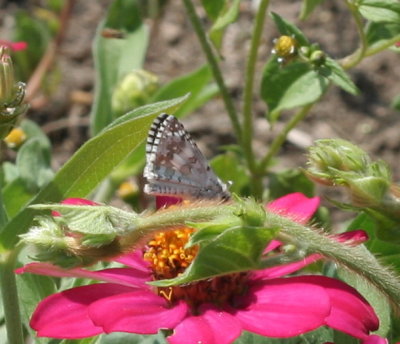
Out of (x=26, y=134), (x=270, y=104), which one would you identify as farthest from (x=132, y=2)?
(x=270, y=104)

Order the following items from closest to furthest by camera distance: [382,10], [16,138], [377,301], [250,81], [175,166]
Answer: [175,166] < [377,301] < [382,10] < [250,81] < [16,138]

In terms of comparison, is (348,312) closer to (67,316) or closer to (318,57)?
(67,316)

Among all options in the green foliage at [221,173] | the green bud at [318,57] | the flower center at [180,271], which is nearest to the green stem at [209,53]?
the green foliage at [221,173]

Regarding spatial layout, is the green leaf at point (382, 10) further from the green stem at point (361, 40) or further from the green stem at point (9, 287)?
the green stem at point (9, 287)

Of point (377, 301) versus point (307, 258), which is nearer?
point (307, 258)

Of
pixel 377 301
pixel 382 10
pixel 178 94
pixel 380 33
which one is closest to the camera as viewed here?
pixel 377 301

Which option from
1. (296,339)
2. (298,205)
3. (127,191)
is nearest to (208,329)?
(296,339)
